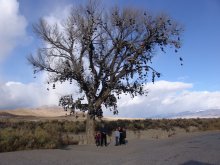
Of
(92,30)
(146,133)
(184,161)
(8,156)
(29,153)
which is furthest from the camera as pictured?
(146,133)

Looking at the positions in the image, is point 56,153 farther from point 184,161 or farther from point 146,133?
point 146,133

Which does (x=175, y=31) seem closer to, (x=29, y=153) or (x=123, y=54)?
(x=123, y=54)

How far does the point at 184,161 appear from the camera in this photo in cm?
1952

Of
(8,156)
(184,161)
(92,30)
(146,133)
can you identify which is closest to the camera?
(184,161)

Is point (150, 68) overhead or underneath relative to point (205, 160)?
overhead

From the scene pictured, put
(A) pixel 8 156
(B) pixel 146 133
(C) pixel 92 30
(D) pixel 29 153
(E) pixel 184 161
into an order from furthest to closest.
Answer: (B) pixel 146 133
(C) pixel 92 30
(D) pixel 29 153
(A) pixel 8 156
(E) pixel 184 161

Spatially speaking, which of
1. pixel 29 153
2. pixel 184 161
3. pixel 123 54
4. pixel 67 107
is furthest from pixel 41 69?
pixel 184 161

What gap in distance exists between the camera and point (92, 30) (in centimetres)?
3434

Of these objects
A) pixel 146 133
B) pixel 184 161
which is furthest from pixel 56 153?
pixel 146 133

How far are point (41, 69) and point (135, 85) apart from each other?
8056 millimetres

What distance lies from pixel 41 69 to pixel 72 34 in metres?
3.96

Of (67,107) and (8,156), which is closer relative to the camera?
(8,156)

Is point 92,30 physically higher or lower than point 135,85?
higher

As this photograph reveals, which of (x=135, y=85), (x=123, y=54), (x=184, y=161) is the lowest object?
(x=184, y=161)
